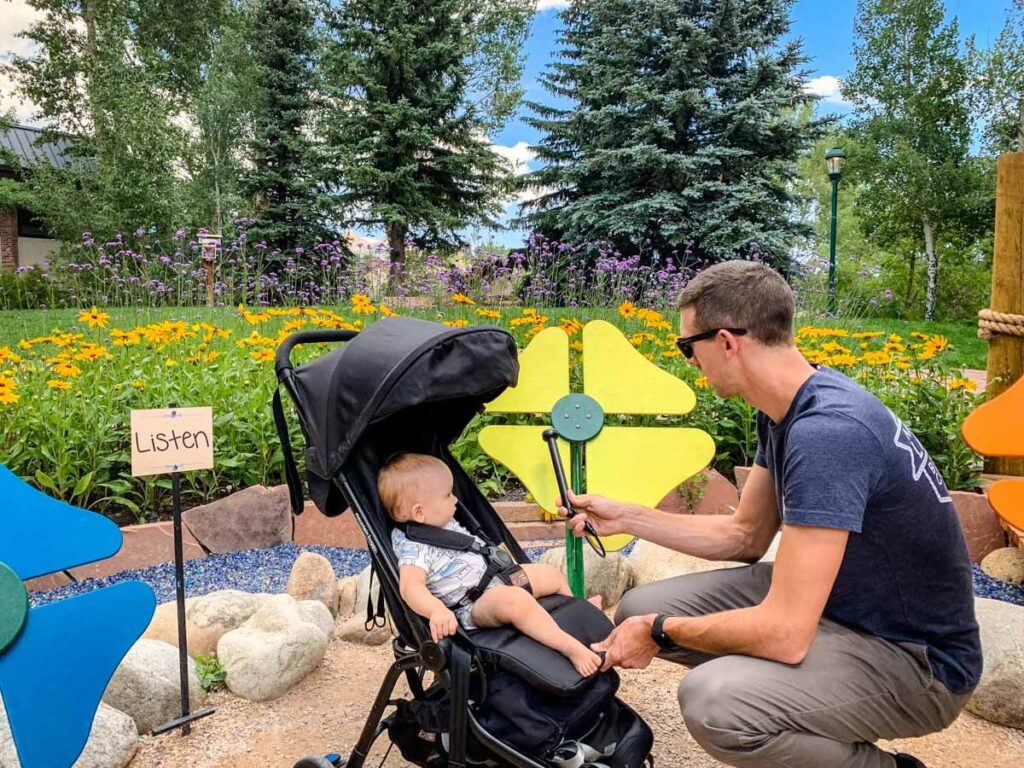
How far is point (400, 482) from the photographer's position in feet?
6.76

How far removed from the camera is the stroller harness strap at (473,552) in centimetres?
197

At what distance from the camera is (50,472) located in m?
3.60

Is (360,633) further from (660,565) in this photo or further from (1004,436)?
(1004,436)

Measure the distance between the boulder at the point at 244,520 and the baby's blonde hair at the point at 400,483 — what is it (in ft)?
5.91

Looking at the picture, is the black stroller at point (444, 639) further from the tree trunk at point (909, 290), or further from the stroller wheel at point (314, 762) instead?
the tree trunk at point (909, 290)

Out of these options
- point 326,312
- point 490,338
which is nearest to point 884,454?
point 490,338

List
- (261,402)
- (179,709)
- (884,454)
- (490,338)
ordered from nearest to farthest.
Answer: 1. (884,454)
2. (490,338)
3. (179,709)
4. (261,402)

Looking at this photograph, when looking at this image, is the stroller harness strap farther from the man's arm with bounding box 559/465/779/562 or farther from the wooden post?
the wooden post

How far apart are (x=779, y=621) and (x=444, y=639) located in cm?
76

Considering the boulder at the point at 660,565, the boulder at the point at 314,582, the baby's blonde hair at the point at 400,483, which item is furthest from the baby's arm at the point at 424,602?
the boulder at the point at 660,565

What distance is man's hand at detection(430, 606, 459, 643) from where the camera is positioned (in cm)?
170

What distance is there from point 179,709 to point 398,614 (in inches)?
42.0

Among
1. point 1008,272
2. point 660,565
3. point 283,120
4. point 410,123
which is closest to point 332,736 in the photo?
point 660,565

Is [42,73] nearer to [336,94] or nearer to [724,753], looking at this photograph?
[336,94]
